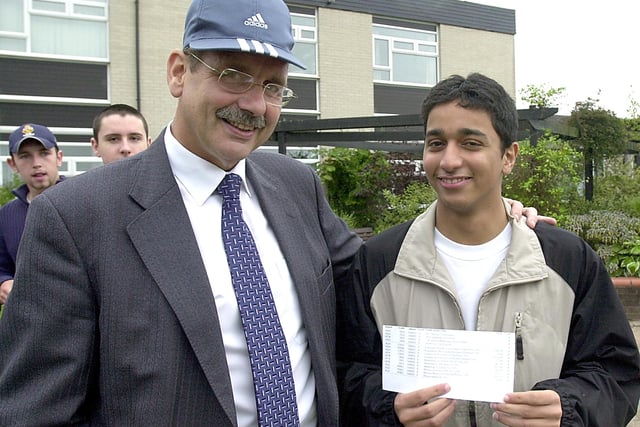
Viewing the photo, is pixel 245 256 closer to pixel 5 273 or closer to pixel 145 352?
pixel 145 352

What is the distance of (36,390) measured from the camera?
5.24ft

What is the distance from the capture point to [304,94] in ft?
61.9

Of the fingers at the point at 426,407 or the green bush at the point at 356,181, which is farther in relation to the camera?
the green bush at the point at 356,181

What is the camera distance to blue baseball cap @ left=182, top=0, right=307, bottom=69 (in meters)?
1.80

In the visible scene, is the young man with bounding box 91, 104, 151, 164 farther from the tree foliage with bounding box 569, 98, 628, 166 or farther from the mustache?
the tree foliage with bounding box 569, 98, 628, 166

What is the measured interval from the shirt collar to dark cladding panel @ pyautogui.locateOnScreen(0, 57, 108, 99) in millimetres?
15076

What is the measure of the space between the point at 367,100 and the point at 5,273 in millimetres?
17169

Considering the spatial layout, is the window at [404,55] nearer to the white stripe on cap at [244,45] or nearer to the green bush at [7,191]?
the green bush at [7,191]

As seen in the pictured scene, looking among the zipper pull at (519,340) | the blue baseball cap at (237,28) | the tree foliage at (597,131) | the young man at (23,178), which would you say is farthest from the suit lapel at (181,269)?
the tree foliage at (597,131)

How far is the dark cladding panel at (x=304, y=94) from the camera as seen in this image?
61.2ft

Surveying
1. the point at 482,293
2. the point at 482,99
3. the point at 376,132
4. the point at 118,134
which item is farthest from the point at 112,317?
the point at 376,132

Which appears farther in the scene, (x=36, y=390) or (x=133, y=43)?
(x=133, y=43)

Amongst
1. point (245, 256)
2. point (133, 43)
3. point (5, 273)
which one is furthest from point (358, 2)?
point (245, 256)

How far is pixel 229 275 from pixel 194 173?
13.5 inches
